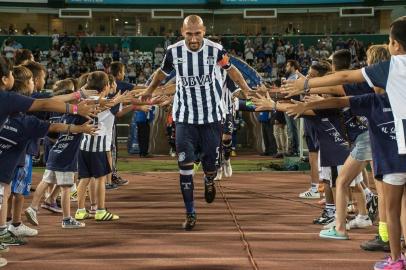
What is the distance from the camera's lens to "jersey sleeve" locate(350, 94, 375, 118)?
5.08m

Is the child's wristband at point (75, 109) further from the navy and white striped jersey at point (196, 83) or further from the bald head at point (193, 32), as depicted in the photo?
the bald head at point (193, 32)

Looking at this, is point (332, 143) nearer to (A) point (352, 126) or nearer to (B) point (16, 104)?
(A) point (352, 126)

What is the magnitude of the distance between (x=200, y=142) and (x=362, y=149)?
6.70 feet

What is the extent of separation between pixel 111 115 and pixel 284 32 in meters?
31.5

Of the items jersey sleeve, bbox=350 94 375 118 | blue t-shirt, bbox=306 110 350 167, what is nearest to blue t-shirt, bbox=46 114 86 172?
blue t-shirt, bbox=306 110 350 167

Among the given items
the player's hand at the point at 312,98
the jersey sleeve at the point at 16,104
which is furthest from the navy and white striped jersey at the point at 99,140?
the player's hand at the point at 312,98

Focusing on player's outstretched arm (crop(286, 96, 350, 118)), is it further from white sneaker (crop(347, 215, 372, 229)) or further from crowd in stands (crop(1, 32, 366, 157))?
crowd in stands (crop(1, 32, 366, 157))

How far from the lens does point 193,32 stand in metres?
7.26

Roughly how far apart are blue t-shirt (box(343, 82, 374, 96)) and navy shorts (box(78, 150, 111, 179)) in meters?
3.58

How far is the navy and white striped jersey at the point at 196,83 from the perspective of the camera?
290 inches

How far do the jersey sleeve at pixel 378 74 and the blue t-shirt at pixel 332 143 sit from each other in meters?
2.25

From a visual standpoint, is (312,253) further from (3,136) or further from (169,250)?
(3,136)

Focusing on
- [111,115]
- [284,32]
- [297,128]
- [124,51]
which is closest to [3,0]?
[124,51]

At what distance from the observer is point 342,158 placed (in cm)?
711
